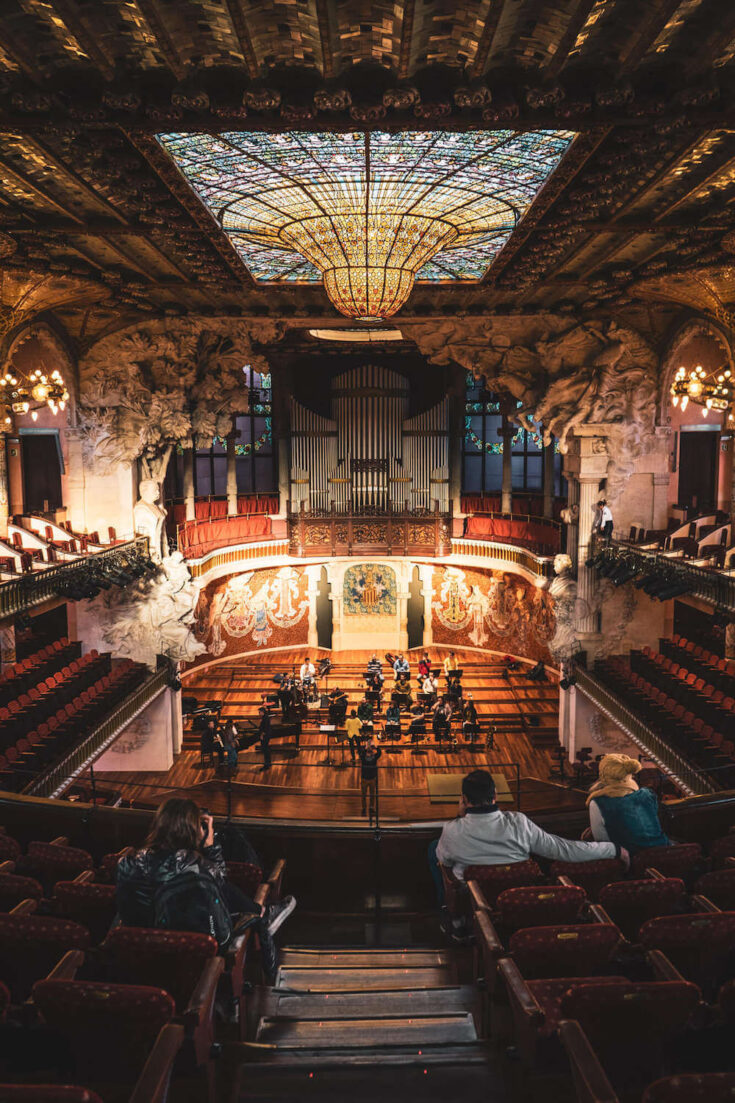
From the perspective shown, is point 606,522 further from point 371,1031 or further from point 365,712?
point 371,1031

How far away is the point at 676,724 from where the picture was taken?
12492mm

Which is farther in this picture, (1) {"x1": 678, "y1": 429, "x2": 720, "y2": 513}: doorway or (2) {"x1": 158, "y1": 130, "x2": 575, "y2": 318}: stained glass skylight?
(1) {"x1": 678, "y1": 429, "x2": 720, "y2": 513}: doorway

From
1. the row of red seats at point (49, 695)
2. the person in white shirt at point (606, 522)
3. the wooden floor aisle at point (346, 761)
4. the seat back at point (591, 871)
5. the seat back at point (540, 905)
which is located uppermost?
the person in white shirt at point (606, 522)

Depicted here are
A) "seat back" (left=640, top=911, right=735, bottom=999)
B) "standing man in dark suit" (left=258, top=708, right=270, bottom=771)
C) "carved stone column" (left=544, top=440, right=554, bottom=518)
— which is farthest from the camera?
"carved stone column" (left=544, top=440, right=554, bottom=518)

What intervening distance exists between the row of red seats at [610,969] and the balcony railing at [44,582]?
8389mm

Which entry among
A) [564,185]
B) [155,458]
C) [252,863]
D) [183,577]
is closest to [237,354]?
[155,458]

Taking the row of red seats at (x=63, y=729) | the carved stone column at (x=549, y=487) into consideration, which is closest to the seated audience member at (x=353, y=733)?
the row of red seats at (x=63, y=729)

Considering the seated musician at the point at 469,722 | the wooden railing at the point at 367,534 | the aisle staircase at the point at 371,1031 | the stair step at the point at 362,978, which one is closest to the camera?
the aisle staircase at the point at 371,1031

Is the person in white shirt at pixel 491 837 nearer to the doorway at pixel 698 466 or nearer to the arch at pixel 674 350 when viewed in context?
the arch at pixel 674 350

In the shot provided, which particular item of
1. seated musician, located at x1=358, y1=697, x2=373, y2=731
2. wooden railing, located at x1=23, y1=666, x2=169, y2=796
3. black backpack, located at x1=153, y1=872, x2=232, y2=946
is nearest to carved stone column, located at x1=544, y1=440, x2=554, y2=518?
seated musician, located at x1=358, y1=697, x2=373, y2=731

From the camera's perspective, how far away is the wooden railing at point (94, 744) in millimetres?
11141

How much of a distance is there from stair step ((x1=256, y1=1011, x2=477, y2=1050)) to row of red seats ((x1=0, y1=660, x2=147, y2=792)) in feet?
19.8

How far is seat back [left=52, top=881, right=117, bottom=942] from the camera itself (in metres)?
4.13

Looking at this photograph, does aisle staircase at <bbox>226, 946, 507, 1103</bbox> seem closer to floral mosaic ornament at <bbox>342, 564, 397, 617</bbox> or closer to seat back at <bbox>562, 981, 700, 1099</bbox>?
seat back at <bbox>562, 981, 700, 1099</bbox>
